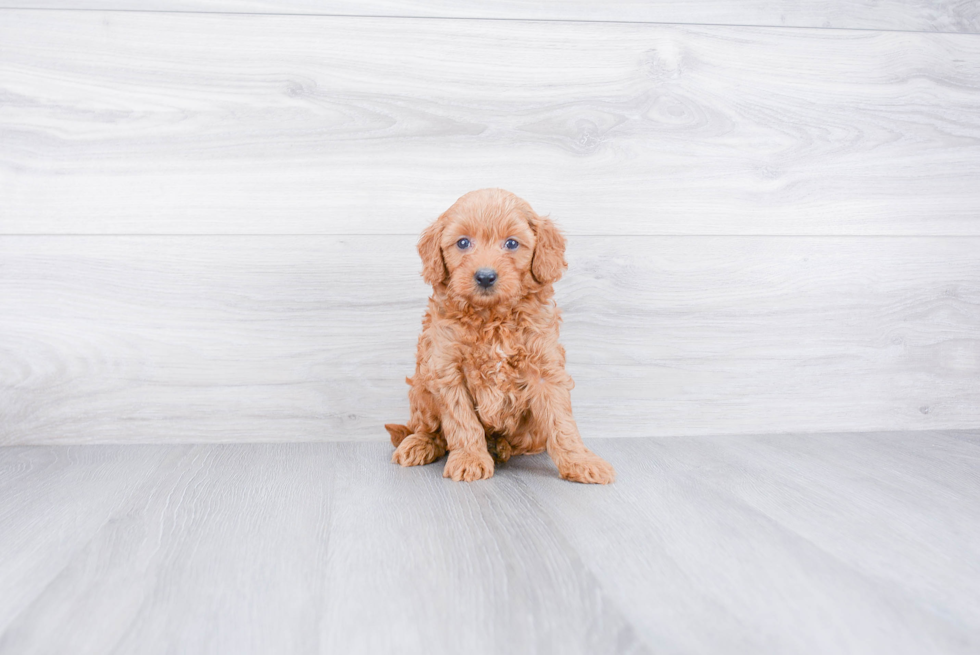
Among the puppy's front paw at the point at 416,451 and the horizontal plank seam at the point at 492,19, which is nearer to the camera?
the puppy's front paw at the point at 416,451

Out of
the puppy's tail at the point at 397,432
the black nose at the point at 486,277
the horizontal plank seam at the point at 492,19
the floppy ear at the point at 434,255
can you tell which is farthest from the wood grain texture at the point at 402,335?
the horizontal plank seam at the point at 492,19

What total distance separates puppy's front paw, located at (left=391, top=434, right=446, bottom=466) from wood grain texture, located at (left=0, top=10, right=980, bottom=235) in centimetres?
55

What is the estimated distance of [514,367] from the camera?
4.65 feet

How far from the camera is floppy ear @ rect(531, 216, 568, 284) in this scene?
140 cm

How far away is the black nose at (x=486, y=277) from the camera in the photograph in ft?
4.33

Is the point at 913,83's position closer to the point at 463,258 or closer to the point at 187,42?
the point at 463,258

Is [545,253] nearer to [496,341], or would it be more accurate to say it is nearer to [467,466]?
[496,341]

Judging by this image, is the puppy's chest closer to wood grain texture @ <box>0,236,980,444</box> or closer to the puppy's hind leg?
the puppy's hind leg

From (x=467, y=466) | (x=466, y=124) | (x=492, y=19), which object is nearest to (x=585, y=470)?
(x=467, y=466)

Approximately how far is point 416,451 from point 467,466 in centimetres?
18

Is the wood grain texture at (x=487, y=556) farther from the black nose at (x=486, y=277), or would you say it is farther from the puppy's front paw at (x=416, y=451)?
the black nose at (x=486, y=277)

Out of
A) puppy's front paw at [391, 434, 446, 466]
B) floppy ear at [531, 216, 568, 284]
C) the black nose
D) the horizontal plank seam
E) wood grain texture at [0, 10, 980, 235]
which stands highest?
the horizontal plank seam

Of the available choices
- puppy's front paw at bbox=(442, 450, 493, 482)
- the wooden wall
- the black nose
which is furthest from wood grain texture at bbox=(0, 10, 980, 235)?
puppy's front paw at bbox=(442, 450, 493, 482)

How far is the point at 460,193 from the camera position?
1740 millimetres
